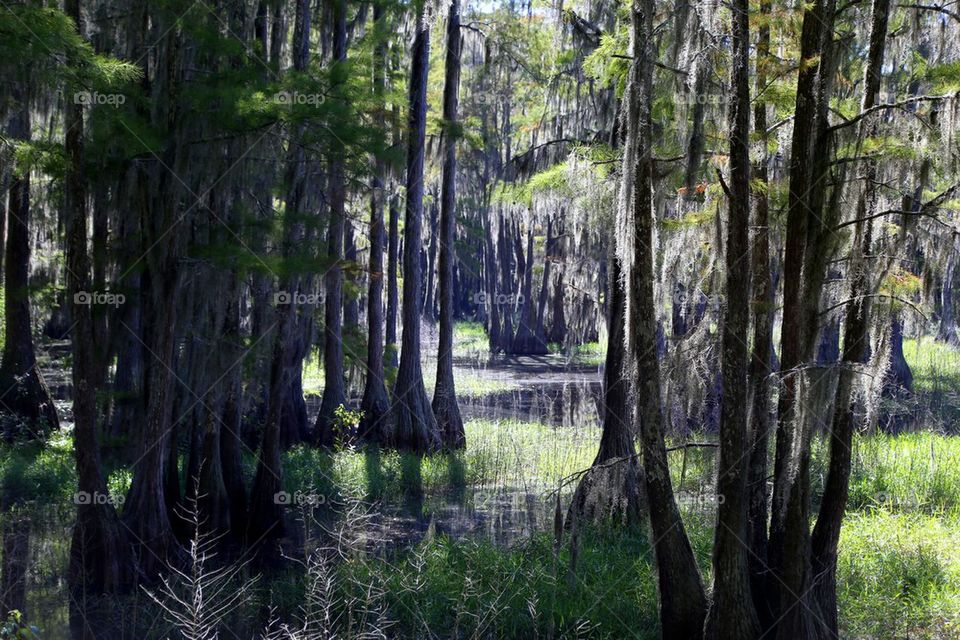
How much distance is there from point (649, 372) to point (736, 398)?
0.61 meters

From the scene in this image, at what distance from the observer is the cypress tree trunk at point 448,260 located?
15070 mm

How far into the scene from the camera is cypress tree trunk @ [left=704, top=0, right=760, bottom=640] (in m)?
6.31

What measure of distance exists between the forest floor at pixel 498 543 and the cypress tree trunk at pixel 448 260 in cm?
52

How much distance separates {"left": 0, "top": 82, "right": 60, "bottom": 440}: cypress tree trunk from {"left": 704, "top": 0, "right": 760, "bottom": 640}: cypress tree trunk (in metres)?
10.3

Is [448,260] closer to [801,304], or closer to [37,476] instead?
[37,476]

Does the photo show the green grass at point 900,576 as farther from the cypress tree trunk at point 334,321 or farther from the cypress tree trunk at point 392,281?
the cypress tree trunk at point 392,281

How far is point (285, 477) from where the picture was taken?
40.2 feet

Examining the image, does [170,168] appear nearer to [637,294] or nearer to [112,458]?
[112,458]

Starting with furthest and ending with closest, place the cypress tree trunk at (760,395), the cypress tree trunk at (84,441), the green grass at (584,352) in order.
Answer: the green grass at (584,352), the cypress tree trunk at (84,441), the cypress tree trunk at (760,395)

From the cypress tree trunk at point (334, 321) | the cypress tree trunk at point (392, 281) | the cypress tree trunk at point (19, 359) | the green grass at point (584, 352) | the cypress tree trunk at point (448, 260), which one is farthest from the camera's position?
the green grass at point (584, 352)

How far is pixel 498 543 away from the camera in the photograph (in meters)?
9.65

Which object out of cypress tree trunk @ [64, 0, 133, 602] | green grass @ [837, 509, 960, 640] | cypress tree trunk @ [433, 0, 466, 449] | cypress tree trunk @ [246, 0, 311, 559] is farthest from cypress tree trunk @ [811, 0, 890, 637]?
cypress tree trunk @ [433, 0, 466, 449]

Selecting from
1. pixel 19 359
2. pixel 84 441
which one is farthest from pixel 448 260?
pixel 84 441

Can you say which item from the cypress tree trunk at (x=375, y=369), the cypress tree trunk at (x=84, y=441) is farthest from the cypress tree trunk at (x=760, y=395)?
the cypress tree trunk at (x=375, y=369)
